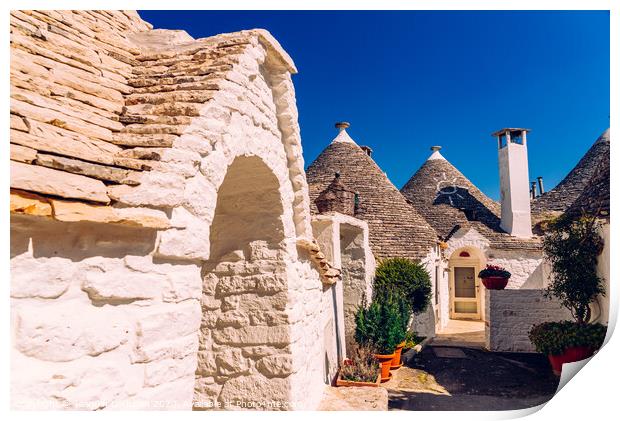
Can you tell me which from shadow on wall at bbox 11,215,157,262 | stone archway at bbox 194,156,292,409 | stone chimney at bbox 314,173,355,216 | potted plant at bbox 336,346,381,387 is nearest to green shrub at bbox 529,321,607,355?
potted plant at bbox 336,346,381,387

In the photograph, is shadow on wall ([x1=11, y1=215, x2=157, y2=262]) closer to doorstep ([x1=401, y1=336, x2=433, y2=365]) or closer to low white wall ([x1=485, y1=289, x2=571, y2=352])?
doorstep ([x1=401, y1=336, x2=433, y2=365])

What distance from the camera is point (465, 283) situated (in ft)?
46.5

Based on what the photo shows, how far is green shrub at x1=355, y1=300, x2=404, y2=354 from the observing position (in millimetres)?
7035

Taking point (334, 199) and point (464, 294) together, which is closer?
point (334, 199)

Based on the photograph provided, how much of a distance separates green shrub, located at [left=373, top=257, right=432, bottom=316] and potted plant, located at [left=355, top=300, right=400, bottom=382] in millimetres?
1060

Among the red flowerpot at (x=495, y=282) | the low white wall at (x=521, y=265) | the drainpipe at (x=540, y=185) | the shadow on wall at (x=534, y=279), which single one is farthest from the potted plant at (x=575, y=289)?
the drainpipe at (x=540, y=185)

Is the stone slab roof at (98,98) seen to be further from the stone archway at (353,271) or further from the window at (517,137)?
the window at (517,137)

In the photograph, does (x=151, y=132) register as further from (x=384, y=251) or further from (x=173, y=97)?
(x=384, y=251)

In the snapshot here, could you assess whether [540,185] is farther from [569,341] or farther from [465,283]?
[569,341]

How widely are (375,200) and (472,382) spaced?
5.72m

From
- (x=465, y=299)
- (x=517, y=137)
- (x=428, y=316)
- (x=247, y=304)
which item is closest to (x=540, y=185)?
(x=517, y=137)

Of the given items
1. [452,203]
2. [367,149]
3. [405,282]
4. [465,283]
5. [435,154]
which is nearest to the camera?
[405,282]

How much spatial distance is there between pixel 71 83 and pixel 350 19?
2.11m

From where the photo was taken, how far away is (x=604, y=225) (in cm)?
560
